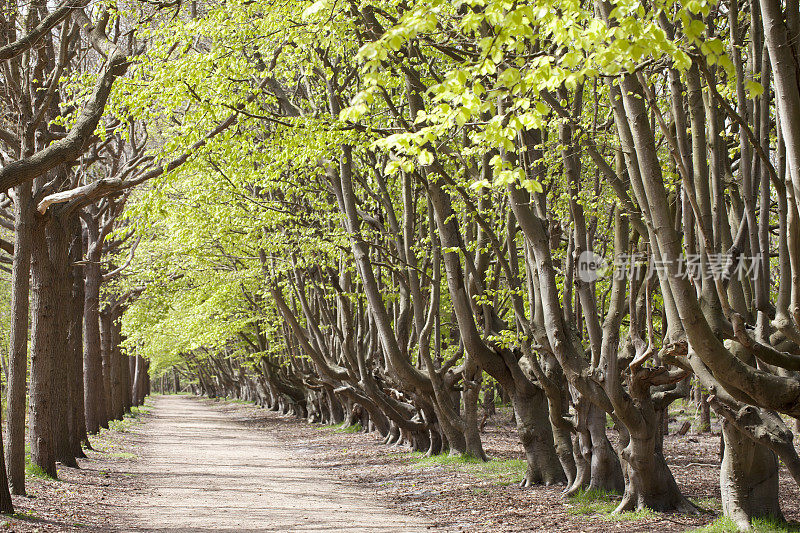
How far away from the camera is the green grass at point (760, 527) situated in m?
7.73

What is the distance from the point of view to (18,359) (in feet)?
33.4

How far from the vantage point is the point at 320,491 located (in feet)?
41.3

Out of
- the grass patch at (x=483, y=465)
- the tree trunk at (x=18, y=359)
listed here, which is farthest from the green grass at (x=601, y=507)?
the tree trunk at (x=18, y=359)

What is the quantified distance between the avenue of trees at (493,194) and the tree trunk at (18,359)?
0.14 feet

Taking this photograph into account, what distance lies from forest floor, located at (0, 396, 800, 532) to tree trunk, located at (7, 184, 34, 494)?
0.44 metres

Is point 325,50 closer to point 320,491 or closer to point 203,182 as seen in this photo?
point 203,182

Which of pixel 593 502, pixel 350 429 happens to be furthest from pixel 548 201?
pixel 350 429

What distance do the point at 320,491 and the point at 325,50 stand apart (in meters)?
7.25

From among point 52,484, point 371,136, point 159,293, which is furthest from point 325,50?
point 159,293

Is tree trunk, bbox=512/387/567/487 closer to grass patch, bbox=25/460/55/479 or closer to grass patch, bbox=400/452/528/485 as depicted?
grass patch, bbox=400/452/528/485

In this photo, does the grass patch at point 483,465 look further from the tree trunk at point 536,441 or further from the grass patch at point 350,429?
the grass patch at point 350,429

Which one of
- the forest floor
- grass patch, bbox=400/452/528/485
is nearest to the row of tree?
grass patch, bbox=400/452/528/485

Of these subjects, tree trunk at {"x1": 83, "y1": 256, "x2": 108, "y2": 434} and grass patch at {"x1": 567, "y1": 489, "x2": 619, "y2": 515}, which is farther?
tree trunk at {"x1": 83, "y1": 256, "x2": 108, "y2": 434}

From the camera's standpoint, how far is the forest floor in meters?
9.10
